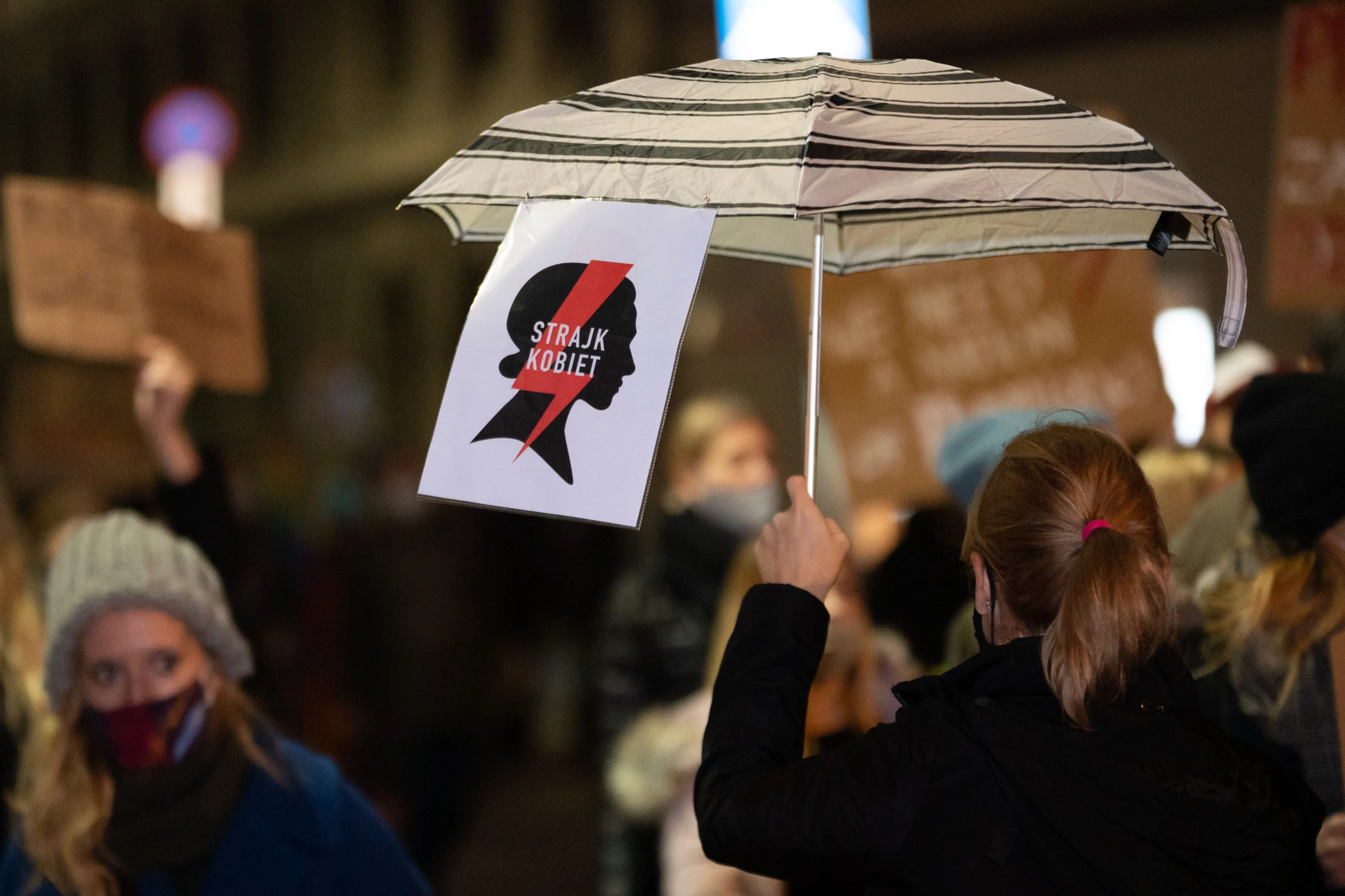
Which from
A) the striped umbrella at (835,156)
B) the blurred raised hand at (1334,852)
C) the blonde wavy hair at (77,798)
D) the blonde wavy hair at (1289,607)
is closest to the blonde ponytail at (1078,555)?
the striped umbrella at (835,156)

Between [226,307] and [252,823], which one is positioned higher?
[226,307]

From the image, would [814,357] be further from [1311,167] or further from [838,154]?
[1311,167]

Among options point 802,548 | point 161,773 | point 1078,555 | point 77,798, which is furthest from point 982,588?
point 77,798

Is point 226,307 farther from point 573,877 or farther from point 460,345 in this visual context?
point 573,877

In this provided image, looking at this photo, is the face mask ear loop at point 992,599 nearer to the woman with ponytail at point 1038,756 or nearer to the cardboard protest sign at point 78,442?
the woman with ponytail at point 1038,756

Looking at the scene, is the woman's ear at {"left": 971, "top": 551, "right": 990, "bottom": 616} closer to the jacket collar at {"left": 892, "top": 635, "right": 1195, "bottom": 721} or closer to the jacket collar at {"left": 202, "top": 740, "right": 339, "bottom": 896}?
the jacket collar at {"left": 892, "top": 635, "right": 1195, "bottom": 721}

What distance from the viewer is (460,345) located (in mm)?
2385

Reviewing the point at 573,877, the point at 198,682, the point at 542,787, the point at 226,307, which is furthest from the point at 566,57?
the point at 198,682

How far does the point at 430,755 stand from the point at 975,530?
531 cm

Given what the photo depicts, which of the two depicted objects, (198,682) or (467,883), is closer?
(198,682)

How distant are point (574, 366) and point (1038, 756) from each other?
0.90 metres

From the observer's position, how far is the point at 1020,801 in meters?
1.93

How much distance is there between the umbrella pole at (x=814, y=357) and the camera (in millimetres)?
2422

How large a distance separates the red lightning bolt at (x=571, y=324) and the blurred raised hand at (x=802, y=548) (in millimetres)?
376
